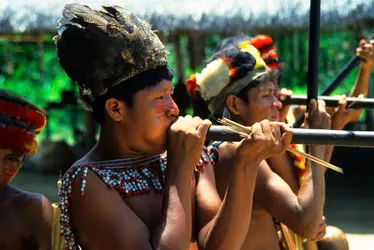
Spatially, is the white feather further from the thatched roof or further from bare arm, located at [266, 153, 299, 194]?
the thatched roof

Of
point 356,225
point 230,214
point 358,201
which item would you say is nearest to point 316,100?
point 230,214

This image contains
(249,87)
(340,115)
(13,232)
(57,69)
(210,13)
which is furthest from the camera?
(57,69)

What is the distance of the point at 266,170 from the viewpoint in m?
3.46

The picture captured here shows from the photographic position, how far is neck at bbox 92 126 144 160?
2619mm

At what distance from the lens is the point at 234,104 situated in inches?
145

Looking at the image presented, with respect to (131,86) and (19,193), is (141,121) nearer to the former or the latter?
(131,86)

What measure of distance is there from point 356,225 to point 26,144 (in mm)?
6237

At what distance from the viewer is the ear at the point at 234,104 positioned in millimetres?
3678

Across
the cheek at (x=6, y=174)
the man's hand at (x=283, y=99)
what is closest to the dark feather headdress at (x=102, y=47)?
the cheek at (x=6, y=174)

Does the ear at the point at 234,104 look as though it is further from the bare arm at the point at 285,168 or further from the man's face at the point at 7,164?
the man's face at the point at 7,164

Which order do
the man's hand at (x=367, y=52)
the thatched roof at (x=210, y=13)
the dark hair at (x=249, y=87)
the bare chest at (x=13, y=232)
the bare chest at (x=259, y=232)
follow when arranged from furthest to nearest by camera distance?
the thatched roof at (x=210, y=13)
the man's hand at (x=367, y=52)
the dark hair at (x=249, y=87)
the bare chest at (x=259, y=232)
the bare chest at (x=13, y=232)

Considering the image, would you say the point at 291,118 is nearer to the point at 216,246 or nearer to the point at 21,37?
the point at 216,246

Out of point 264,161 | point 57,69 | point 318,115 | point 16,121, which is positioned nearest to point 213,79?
point 264,161

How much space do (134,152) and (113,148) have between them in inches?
3.0
